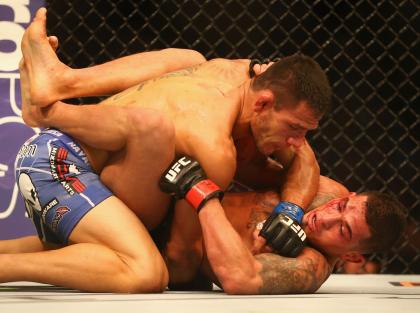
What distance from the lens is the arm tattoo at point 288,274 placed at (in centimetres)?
214

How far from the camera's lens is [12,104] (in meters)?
3.18

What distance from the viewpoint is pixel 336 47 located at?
146 inches

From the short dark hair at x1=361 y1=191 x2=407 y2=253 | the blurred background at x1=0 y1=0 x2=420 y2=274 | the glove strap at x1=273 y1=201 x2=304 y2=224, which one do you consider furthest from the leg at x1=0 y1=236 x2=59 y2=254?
the blurred background at x1=0 y1=0 x2=420 y2=274

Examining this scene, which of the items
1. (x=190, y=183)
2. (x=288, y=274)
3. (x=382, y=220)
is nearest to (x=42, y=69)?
(x=190, y=183)

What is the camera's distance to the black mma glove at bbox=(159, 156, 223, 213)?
208cm

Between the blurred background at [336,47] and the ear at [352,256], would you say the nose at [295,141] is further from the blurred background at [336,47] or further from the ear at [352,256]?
the blurred background at [336,47]

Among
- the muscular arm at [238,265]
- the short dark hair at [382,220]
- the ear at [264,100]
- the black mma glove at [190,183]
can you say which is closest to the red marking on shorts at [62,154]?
the black mma glove at [190,183]

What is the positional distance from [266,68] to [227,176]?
398 millimetres

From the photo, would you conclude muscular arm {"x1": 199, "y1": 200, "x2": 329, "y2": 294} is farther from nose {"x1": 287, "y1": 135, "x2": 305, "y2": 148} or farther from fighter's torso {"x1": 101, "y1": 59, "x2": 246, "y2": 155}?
nose {"x1": 287, "y1": 135, "x2": 305, "y2": 148}

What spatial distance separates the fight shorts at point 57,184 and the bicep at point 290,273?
1.54 feet

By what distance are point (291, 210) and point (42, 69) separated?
79cm

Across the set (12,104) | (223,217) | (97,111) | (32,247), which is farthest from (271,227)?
(12,104)

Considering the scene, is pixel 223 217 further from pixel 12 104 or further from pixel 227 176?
pixel 12 104

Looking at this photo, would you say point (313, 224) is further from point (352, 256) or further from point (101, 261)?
point (101, 261)
